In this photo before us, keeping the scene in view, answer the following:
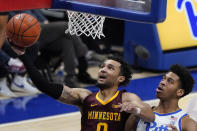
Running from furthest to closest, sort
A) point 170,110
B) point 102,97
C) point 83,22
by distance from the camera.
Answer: point 83,22, point 102,97, point 170,110

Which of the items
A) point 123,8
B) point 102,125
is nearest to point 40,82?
point 102,125

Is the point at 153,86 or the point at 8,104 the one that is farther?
the point at 153,86

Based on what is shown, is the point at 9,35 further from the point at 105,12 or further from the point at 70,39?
the point at 70,39

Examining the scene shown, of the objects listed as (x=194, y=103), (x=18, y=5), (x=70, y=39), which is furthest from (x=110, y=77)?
(x=70, y=39)

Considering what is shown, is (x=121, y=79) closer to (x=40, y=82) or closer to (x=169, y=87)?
(x=169, y=87)

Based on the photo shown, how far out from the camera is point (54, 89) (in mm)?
3984

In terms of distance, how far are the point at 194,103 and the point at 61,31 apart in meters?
1.93

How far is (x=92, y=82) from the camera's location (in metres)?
6.99

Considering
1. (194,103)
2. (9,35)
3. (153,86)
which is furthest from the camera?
(153,86)

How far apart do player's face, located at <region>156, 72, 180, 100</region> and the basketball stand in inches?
42.7

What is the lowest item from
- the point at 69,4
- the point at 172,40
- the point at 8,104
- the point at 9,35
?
the point at 8,104

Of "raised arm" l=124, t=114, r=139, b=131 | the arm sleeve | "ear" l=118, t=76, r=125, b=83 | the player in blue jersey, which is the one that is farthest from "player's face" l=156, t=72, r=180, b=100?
the arm sleeve

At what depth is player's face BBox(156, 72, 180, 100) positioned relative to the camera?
385 centimetres

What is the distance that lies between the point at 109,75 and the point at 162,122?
59 centimetres
